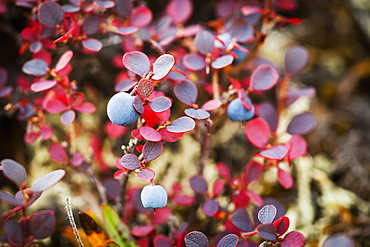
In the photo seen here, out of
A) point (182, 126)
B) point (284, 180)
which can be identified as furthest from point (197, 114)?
point (284, 180)

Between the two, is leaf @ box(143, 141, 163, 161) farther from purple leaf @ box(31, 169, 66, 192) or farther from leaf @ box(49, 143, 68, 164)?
leaf @ box(49, 143, 68, 164)

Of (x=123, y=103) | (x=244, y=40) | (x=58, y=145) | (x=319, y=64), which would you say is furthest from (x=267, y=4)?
(x=319, y=64)

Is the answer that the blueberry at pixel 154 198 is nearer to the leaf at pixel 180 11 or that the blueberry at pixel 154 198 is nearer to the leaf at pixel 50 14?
the leaf at pixel 50 14

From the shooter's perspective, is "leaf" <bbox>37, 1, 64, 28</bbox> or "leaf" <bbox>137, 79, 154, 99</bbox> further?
"leaf" <bbox>37, 1, 64, 28</bbox>

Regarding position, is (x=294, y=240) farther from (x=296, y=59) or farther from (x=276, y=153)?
(x=296, y=59)

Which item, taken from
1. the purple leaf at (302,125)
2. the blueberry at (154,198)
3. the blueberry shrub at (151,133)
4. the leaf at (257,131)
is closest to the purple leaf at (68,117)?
the blueberry shrub at (151,133)

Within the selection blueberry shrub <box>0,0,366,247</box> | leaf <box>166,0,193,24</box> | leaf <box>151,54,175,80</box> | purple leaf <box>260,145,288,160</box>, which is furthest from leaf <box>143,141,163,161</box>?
leaf <box>166,0,193,24</box>

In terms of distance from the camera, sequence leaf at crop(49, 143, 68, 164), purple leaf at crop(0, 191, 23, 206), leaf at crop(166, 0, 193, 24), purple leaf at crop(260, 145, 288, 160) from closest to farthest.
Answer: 1. purple leaf at crop(0, 191, 23, 206)
2. purple leaf at crop(260, 145, 288, 160)
3. leaf at crop(49, 143, 68, 164)
4. leaf at crop(166, 0, 193, 24)
